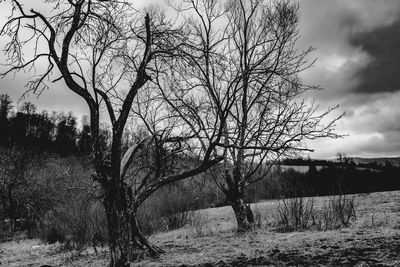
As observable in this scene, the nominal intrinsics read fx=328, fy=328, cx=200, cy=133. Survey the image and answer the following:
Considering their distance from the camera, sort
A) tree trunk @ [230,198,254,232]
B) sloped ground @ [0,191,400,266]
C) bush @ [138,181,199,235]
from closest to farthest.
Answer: sloped ground @ [0,191,400,266], tree trunk @ [230,198,254,232], bush @ [138,181,199,235]

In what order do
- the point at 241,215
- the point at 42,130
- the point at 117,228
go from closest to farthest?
the point at 117,228 < the point at 241,215 < the point at 42,130

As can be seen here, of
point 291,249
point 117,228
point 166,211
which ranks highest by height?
point 117,228

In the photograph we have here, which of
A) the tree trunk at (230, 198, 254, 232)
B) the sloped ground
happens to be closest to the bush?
the tree trunk at (230, 198, 254, 232)

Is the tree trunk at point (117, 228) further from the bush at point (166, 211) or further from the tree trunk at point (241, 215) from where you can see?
the bush at point (166, 211)

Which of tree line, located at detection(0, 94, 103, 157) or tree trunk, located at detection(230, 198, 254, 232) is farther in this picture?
tree line, located at detection(0, 94, 103, 157)

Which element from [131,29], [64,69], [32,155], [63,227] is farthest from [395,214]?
[32,155]

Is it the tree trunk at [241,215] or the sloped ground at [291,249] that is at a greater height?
Result: the tree trunk at [241,215]

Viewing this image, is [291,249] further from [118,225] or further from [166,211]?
[166,211]

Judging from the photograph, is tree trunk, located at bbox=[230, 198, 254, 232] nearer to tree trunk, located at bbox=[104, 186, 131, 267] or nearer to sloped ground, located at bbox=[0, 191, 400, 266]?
sloped ground, located at bbox=[0, 191, 400, 266]

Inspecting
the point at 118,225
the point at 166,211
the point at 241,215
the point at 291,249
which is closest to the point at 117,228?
the point at 118,225

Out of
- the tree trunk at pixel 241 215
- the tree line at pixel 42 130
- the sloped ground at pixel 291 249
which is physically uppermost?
the tree line at pixel 42 130

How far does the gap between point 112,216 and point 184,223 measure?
811 cm

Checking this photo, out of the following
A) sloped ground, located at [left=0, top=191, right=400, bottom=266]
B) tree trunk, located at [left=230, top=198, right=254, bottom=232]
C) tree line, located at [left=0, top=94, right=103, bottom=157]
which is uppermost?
tree line, located at [left=0, top=94, right=103, bottom=157]

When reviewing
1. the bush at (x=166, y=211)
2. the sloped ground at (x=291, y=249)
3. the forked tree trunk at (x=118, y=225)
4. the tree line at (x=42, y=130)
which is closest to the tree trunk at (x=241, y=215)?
the sloped ground at (x=291, y=249)
